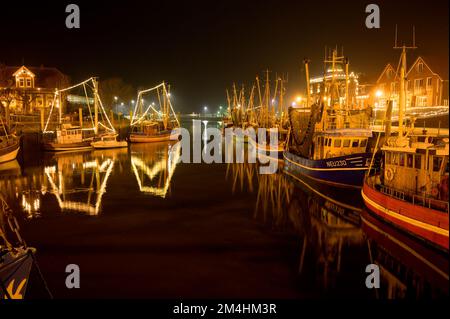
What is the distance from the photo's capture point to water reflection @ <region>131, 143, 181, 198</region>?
2764 centimetres

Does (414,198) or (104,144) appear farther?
(104,144)

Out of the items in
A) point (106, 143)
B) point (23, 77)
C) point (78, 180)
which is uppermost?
point (23, 77)

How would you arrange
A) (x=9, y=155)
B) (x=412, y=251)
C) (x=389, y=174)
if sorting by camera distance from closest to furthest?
(x=412, y=251) → (x=389, y=174) → (x=9, y=155)

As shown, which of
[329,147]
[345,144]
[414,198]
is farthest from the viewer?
[329,147]

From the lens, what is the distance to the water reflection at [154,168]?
27641 millimetres

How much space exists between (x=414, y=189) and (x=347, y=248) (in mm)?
4342

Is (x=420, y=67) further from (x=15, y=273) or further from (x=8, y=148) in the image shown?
(x=15, y=273)

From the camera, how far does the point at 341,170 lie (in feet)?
81.8

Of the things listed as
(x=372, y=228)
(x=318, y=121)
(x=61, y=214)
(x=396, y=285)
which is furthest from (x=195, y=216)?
(x=318, y=121)

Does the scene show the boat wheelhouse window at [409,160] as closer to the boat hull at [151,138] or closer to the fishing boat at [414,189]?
the fishing boat at [414,189]

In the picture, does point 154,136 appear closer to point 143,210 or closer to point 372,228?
point 143,210

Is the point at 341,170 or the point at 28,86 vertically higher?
the point at 28,86


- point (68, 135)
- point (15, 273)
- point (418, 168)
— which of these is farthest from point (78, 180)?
point (418, 168)

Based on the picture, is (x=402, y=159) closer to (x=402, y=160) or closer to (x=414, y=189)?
(x=402, y=160)
